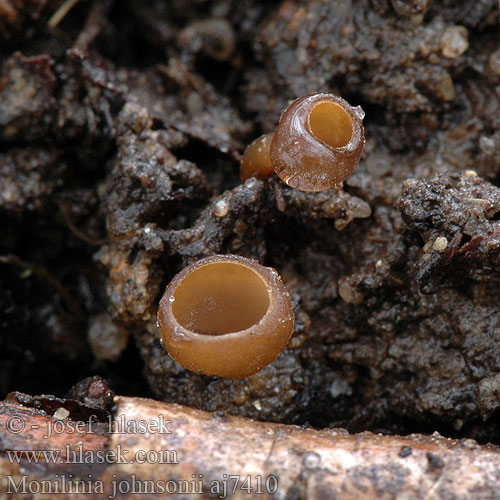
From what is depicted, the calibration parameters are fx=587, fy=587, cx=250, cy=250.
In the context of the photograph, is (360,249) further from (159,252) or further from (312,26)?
(312,26)

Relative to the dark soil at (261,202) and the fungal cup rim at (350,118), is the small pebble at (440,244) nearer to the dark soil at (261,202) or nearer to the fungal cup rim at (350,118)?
the dark soil at (261,202)

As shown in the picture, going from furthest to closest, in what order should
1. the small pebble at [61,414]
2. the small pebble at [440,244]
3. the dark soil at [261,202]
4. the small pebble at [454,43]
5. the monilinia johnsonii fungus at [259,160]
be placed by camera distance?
the small pebble at [454,43]
the monilinia johnsonii fungus at [259,160]
the dark soil at [261,202]
the small pebble at [440,244]
the small pebble at [61,414]

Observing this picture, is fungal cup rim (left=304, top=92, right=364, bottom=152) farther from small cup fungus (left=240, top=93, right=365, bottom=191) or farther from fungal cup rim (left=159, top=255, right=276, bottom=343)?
fungal cup rim (left=159, top=255, right=276, bottom=343)

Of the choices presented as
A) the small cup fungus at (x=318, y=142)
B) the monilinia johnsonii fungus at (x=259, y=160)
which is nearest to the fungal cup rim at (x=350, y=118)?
the small cup fungus at (x=318, y=142)

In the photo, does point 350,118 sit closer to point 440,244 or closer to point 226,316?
point 440,244

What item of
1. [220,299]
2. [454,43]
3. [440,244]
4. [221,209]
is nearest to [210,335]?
[220,299]

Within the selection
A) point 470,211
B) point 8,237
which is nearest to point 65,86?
point 8,237

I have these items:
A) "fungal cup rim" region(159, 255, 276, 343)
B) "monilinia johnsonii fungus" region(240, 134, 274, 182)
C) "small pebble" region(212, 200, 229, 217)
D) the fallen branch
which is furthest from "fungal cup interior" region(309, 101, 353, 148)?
the fallen branch
